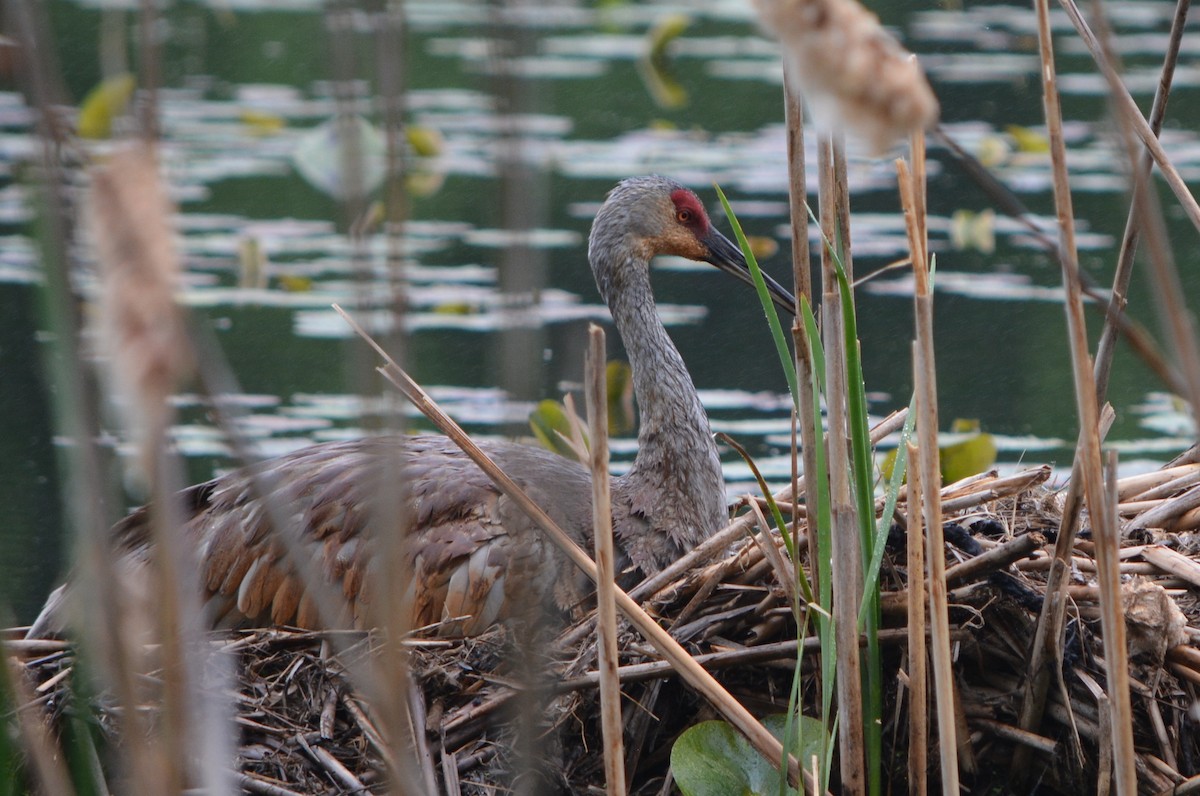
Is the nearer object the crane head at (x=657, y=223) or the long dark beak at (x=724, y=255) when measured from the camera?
the crane head at (x=657, y=223)

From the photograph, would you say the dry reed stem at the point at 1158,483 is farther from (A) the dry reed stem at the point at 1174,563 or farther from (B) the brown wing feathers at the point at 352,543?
(B) the brown wing feathers at the point at 352,543

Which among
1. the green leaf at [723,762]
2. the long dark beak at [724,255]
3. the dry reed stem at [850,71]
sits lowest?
the green leaf at [723,762]

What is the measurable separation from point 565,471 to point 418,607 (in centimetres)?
50

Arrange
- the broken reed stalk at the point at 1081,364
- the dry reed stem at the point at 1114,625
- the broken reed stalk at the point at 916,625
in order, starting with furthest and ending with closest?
the broken reed stalk at the point at 916,625, the dry reed stem at the point at 1114,625, the broken reed stalk at the point at 1081,364

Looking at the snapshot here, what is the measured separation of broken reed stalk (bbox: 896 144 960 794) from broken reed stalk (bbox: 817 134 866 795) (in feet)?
0.56

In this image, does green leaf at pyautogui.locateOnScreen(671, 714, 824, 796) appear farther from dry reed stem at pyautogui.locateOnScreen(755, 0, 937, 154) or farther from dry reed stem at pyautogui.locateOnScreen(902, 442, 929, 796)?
dry reed stem at pyautogui.locateOnScreen(755, 0, 937, 154)

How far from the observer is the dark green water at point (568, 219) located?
5.68 meters

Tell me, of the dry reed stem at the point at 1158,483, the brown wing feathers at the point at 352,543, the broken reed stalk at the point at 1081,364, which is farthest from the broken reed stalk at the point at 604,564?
the dry reed stem at the point at 1158,483

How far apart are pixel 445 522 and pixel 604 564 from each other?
1549 mm

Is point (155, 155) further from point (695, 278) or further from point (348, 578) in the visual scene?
point (695, 278)

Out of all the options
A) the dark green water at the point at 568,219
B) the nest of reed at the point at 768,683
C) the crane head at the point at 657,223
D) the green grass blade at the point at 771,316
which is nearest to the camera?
the green grass blade at the point at 771,316

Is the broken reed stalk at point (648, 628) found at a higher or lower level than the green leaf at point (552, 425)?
higher

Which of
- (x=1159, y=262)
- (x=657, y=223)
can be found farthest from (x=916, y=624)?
(x=657, y=223)

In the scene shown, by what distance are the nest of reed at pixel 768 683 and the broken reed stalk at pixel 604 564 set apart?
376mm
